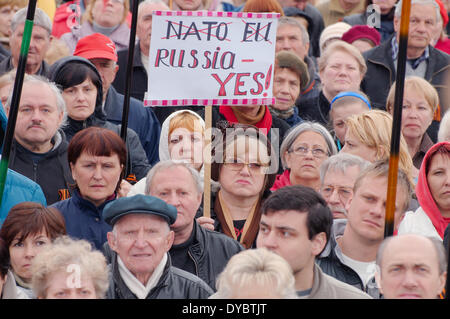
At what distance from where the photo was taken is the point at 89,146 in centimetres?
739

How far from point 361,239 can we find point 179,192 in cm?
113

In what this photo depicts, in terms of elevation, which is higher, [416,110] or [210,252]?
[416,110]

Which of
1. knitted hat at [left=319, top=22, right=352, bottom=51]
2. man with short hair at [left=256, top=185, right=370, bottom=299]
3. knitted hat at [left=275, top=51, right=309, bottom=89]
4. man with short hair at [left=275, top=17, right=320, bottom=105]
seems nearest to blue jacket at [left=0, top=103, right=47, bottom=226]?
man with short hair at [left=256, top=185, right=370, bottom=299]

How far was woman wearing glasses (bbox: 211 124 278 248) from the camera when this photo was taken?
7527 mm

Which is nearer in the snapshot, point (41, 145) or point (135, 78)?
point (41, 145)

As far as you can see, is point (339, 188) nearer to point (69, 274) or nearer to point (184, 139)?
point (184, 139)

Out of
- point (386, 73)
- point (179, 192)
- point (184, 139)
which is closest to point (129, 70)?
point (184, 139)

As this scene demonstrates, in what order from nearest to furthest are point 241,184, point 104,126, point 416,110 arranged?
point 241,184 < point 104,126 < point 416,110

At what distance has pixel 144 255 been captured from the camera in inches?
254

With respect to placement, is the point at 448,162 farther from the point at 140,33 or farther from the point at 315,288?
the point at 140,33

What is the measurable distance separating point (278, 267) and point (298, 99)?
168 inches

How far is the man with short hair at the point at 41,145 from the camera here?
7785mm

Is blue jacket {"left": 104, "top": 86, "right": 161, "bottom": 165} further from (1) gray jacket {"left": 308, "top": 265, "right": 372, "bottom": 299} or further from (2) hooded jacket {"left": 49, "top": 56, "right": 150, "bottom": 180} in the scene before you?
(1) gray jacket {"left": 308, "top": 265, "right": 372, "bottom": 299}

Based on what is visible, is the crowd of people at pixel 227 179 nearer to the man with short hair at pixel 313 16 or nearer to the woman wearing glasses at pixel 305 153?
the woman wearing glasses at pixel 305 153
